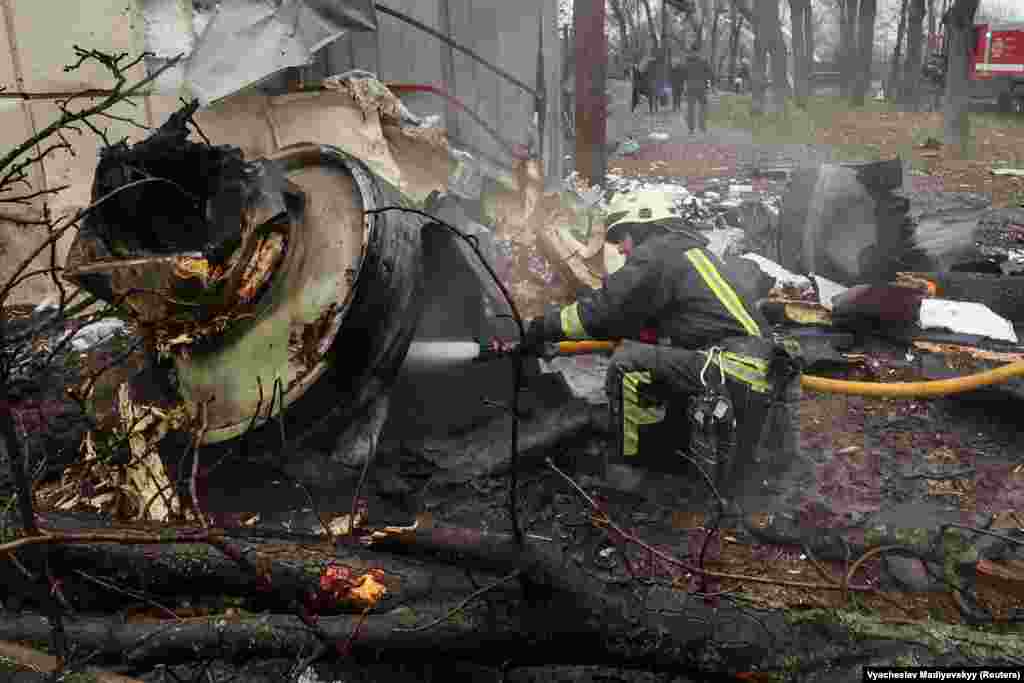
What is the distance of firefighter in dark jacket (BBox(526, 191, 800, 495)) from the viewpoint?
12.5ft

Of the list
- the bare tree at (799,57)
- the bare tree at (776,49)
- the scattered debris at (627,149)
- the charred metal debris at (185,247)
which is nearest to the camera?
the charred metal debris at (185,247)

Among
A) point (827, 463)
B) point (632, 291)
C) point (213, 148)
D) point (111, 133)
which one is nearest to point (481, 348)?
point (632, 291)

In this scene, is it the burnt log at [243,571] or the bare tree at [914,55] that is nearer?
the burnt log at [243,571]

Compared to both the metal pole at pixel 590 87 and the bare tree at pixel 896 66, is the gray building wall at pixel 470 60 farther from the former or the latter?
the bare tree at pixel 896 66

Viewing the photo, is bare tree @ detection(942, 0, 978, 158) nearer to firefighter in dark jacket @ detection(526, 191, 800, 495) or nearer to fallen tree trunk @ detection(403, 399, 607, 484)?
firefighter in dark jacket @ detection(526, 191, 800, 495)

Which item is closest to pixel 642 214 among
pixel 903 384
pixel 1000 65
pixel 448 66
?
pixel 903 384

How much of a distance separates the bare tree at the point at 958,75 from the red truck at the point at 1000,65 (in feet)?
18.6

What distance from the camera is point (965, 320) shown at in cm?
561

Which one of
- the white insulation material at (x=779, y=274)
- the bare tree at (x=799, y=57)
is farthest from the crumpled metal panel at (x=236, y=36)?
the bare tree at (x=799, y=57)

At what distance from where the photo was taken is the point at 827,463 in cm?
442

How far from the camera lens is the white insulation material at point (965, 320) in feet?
18.2

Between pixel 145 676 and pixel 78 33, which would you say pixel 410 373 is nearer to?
pixel 145 676

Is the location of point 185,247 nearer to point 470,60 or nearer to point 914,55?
point 470,60

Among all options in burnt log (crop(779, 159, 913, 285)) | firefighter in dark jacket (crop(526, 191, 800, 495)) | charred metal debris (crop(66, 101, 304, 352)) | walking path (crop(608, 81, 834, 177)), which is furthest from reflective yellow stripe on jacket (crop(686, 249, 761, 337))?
walking path (crop(608, 81, 834, 177))
